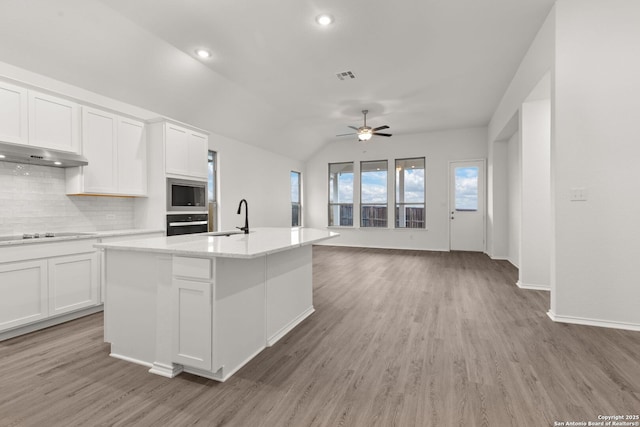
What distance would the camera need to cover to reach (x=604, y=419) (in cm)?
163

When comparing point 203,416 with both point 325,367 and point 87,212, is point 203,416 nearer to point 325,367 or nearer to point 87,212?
point 325,367

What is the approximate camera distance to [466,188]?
7.96 metres

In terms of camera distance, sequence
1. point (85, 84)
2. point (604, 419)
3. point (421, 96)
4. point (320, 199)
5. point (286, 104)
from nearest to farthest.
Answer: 1. point (604, 419)
2. point (85, 84)
3. point (421, 96)
4. point (286, 104)
5. point (320, 199)

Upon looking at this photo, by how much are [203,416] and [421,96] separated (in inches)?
229

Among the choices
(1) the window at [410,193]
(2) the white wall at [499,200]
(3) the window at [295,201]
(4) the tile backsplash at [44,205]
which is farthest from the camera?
(3) the window at [295,201]

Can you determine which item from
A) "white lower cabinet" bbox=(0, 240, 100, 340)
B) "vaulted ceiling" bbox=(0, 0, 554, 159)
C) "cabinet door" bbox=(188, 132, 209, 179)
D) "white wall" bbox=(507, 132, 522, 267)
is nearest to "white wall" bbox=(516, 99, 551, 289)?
"vaulted ceiling" bbox=(0, 0, 554, 159)

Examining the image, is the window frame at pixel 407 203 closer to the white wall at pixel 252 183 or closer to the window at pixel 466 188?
the window at pixel 466 188

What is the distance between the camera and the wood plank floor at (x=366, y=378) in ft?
5.46

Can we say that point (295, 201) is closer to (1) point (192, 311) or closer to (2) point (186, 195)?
(2) point (186, 195)

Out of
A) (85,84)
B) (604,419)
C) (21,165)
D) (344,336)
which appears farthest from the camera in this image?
(85,84)

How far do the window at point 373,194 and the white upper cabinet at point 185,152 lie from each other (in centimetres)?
523

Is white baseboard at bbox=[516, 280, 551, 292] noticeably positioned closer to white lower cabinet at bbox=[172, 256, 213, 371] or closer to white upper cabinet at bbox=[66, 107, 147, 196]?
white lower cabinet at bbox=[172, 256, 213, 371]

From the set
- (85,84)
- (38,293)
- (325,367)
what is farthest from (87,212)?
(325,367)

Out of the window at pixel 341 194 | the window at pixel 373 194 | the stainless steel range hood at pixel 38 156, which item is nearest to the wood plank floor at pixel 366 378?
the stainless steel range hood at pixel 38 156
